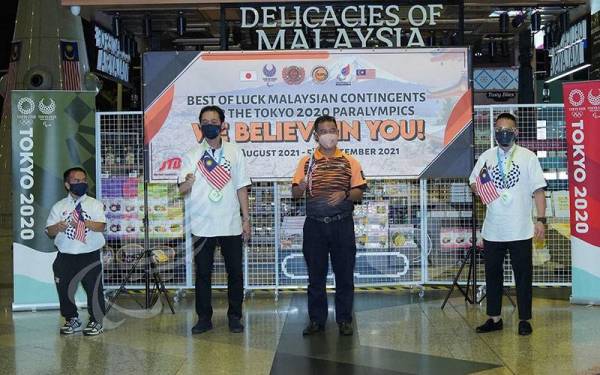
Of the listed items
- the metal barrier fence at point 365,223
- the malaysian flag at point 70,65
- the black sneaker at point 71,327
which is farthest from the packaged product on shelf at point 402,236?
the malaysian flag at point 70,65

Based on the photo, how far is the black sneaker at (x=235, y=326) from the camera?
6540 mm

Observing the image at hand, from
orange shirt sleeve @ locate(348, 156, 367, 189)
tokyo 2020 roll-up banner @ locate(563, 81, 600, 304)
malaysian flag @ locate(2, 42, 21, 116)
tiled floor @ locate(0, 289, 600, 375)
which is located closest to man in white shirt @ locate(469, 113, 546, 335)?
tiled floor @ locate(0, 289, 600, 375)

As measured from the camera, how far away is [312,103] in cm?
782

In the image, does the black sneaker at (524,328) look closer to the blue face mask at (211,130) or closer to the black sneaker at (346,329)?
the black sneaker at (346,329)

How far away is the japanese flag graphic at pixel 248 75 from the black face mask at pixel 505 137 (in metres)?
2.76

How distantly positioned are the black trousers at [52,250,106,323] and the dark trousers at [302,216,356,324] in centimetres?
192

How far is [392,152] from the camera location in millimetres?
7863

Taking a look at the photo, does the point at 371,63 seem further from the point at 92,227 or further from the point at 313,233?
the point at 92,227

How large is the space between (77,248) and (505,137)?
381 cm

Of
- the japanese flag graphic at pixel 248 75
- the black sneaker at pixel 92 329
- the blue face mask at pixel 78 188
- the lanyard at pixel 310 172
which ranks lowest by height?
the black sneaker at pixel 92 329

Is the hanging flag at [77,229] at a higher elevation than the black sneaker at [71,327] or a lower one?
higher

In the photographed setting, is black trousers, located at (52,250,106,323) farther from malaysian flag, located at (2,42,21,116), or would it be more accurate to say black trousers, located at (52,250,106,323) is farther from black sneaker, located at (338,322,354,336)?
malaysian flag, located at (2,42,21,116)

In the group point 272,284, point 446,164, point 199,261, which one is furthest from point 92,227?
point 446,164

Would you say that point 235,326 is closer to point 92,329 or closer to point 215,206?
point 215,206
